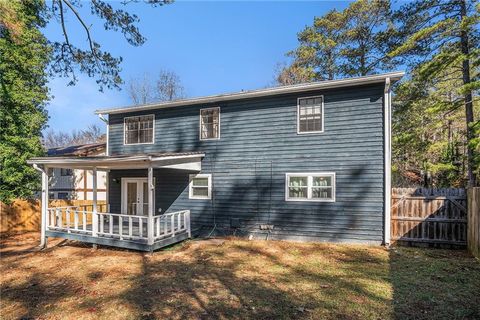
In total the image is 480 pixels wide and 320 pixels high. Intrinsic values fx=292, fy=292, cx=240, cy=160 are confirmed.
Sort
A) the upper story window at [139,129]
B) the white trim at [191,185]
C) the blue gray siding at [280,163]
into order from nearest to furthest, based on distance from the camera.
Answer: the blue gray siding at [280,163] < the white trim at [191,185] < the upper story window at [139,129]

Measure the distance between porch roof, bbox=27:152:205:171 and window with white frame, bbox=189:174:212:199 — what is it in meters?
0.44

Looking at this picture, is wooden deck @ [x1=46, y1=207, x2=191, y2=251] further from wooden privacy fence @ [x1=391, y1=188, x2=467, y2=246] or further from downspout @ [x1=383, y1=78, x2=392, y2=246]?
wooden privacy fence @ [x1=391, y1=188, x2=467, y2=246]

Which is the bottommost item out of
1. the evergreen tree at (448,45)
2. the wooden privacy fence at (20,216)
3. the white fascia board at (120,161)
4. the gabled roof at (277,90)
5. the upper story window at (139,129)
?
the wooden privacy fence at (20,216)

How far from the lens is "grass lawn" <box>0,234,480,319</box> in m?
4.58

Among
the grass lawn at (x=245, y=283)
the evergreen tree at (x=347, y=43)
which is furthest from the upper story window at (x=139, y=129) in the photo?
the evergreen tree at (x=347, y=43)

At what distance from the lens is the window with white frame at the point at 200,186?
36.9 ft

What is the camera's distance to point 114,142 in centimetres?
1323

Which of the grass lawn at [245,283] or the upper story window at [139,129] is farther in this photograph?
the upper story window at [139,129]

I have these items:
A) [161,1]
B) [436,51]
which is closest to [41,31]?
[161,1]

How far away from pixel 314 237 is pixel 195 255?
3969mm

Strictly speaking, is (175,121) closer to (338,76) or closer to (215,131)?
(215,131)

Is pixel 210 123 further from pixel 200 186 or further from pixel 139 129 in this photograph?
pixel 139 129

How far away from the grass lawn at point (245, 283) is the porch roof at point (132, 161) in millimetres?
2743

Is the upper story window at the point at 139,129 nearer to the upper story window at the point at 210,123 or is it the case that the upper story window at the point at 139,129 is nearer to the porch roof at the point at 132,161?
the upper story window at the point at 210,123
